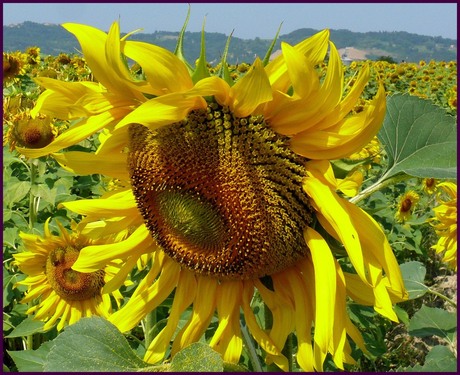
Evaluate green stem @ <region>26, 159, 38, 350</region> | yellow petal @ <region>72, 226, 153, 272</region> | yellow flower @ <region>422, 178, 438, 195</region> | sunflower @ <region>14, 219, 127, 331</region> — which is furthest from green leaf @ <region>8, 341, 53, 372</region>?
yellow flower @ <region>422, 178, 438, 195</region>

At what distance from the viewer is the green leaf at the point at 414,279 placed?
74.9 inches

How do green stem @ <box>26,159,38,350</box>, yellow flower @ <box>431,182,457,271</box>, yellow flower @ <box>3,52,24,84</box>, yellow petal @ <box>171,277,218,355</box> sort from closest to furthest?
1. yellow petal @ <box>171,277,218,355</box>
2. yellow flower @ <box>431,182,457,271</box>
3. green stem @ <box>26,159,38,350</box>
4. yellow flower @ <box>3,52,24,84</box>

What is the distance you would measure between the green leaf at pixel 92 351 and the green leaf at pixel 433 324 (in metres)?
1.18

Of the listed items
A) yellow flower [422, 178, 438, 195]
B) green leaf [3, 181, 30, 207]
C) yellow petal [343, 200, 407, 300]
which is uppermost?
yellow petal [343, 200, 407, 300]

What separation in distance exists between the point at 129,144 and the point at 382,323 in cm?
238

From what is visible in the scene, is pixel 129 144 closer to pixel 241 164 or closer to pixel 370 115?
pixel 241 164

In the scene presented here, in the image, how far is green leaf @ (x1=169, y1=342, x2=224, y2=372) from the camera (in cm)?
78

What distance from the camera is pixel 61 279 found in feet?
7.54

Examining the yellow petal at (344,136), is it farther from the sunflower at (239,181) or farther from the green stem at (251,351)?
the green stem at (251,351)

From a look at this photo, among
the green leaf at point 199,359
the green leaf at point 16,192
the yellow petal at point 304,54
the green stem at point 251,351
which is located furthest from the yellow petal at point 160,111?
the green leaf at point 16,192

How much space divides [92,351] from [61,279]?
1.44 meters

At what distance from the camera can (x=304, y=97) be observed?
90 centimetres

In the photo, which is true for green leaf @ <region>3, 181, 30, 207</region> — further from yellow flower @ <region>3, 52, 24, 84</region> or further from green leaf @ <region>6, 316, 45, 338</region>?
yellow flower @ <region>3, 52, 24, 84</region>

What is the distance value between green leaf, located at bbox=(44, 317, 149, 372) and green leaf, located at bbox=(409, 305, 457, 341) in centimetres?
118
